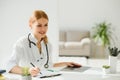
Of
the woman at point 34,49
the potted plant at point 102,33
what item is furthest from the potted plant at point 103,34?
the woman at point 34,49

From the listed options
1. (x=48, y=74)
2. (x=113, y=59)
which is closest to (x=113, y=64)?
(x=113, y=59)

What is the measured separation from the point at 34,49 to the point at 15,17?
1375 millimetres

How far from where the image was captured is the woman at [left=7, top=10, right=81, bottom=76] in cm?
254

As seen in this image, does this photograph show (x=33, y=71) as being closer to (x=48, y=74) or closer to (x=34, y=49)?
(x=48, y=74)

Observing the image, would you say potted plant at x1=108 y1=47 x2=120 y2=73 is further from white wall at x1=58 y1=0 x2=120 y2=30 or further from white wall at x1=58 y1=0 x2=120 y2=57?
white wall at x1=58 y1=0 x2=120 y2=30

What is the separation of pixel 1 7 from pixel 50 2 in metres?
0.72

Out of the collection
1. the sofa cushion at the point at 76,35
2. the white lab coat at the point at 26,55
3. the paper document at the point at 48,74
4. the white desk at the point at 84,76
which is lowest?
the white desk at the point at 84,76

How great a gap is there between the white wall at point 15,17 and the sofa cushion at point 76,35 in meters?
1.43

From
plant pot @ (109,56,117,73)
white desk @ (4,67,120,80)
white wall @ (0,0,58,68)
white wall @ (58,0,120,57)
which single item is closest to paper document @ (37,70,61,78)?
white desk @ (4,67,120,80)

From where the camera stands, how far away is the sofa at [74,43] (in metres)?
5.38

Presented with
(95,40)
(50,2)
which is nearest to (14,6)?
(50,2)

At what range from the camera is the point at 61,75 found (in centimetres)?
243

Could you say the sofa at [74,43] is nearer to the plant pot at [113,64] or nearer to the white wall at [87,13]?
the white wall at [87,13]

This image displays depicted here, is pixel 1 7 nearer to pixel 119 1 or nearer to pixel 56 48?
pixel 56 48
